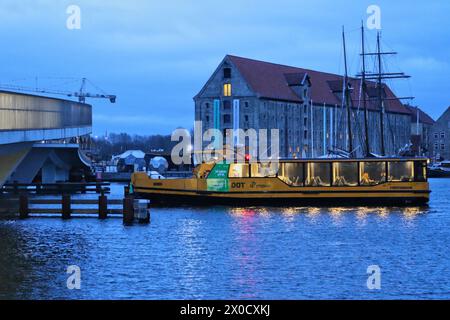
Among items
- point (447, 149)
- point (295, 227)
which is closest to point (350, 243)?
point (295, 227)

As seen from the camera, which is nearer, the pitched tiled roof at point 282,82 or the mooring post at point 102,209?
the mooring post at point 102,209

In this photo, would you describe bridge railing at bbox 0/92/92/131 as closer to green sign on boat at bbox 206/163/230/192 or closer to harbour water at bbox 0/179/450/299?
harbour water at bbox 0/179/450/299

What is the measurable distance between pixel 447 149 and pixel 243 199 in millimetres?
121088

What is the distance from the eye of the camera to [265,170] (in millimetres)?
60688

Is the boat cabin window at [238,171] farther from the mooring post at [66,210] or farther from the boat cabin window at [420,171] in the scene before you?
the mooring post at [66,210]

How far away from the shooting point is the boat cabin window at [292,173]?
6062 cm

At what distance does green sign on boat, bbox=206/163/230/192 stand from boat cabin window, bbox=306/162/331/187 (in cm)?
552

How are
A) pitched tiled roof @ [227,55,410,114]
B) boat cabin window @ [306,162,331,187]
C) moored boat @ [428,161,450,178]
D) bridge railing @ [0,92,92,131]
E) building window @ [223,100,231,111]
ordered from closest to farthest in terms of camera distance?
bridge railing @ [0,92,92,131] → boat cabin window @ [306,162,331,187] → building window @ [223,100,231,111] → pitched tiled roof @ [227,55,410,114] → moored boat @ [428,161,450,178]

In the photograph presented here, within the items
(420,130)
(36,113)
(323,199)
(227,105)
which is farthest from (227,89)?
(420,130)

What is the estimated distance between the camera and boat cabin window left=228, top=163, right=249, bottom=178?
60812 mm

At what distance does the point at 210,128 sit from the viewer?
12838cm

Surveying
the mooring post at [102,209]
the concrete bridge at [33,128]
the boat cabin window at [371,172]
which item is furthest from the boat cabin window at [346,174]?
the concrete bridge at [33,128]

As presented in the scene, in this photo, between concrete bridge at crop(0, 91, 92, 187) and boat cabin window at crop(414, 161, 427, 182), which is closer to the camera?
concrete bridge at crop(0, 91, 92, 187)

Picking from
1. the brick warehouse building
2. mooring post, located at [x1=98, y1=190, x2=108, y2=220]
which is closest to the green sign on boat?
mooring post, located at [x1=98, y1=190, x2=108, y2=220]
